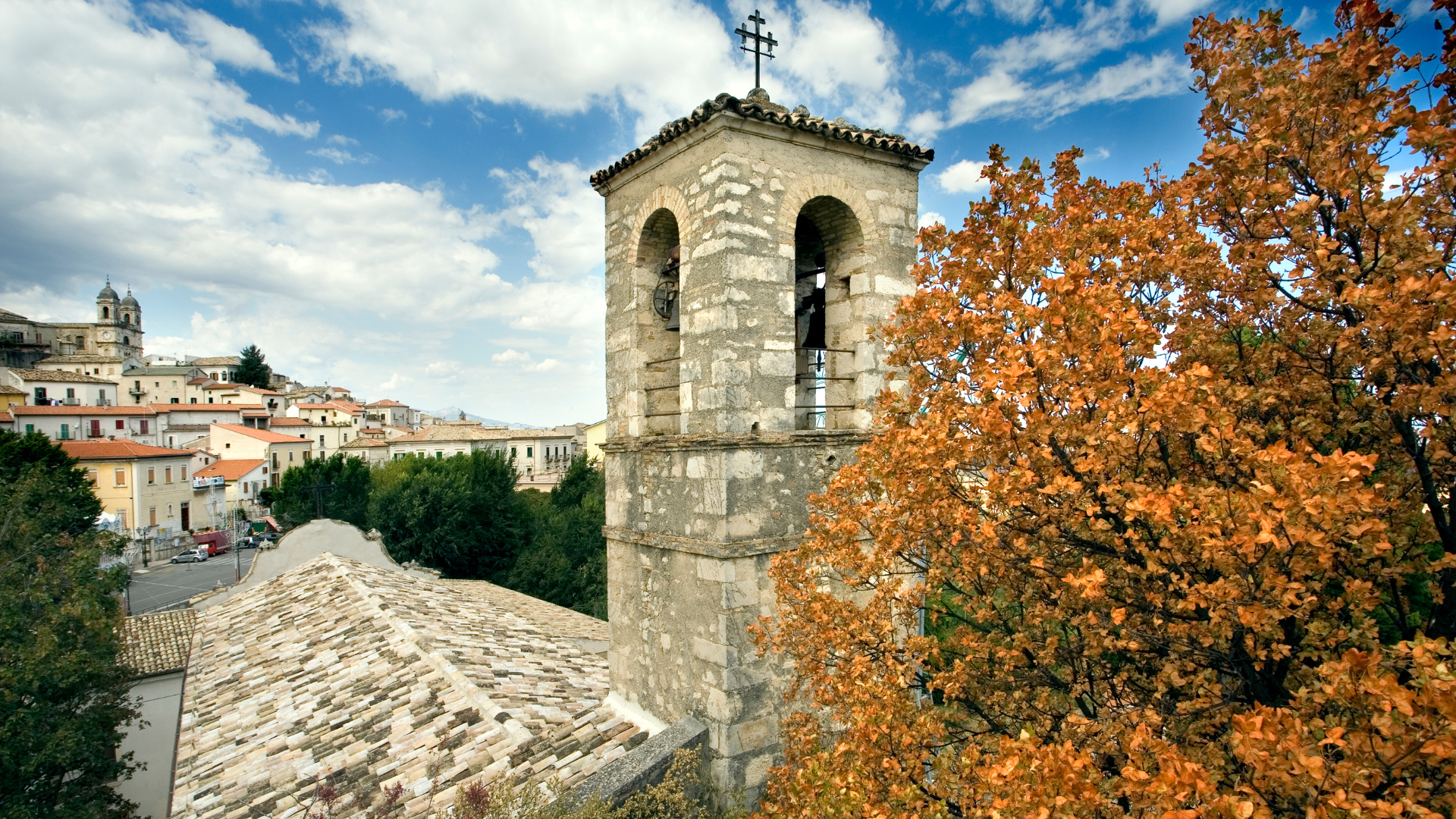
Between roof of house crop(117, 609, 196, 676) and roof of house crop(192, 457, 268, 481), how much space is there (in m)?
32.0

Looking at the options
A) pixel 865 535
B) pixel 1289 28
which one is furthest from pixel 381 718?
pixel 1289 28

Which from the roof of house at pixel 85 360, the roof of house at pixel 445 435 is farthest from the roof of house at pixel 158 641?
the roof of house at pixel 85 360

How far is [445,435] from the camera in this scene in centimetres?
4631

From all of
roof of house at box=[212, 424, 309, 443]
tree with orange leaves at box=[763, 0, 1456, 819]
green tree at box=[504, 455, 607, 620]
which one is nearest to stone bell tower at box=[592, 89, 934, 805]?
tree with orange leaves at box=[763, 0, 1456, 819]

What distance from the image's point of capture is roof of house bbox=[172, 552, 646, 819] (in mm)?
6473

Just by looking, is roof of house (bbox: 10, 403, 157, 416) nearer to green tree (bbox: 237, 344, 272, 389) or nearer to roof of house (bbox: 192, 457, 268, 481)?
roof of house (bbox: 192, 457, 268, 481)

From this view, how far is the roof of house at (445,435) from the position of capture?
4569 centimetres

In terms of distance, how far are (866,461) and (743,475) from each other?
1.44 meters

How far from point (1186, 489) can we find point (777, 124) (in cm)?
420

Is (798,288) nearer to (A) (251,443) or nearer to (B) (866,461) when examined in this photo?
(B) (866,461)

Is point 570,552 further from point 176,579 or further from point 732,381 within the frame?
point 732,381

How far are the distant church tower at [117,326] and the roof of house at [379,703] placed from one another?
7706 cm

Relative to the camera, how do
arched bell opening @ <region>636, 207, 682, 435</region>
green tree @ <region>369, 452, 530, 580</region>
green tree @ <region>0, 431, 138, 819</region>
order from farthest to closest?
green tree @ <region>369, 452, 530, 580</region>, green tree @ <region>0, 431, 138, 819</region>, arched bell opening @ <region>636, 207, 682, 435</region>

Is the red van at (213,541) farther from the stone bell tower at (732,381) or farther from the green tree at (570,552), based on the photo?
the stone bell tower at (732,381)
